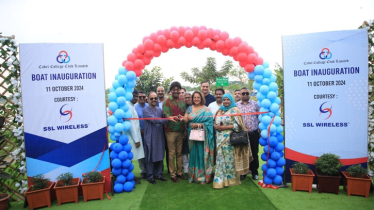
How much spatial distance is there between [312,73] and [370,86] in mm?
972

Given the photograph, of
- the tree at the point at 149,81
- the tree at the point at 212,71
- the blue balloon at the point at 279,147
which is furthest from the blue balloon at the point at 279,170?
the tree at the point at 212,71

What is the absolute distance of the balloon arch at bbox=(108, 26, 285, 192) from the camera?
4.21 metres

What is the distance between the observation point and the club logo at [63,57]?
161 inches

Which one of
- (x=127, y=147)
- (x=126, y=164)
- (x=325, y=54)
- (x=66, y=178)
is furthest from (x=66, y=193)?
(x=325, y=54)

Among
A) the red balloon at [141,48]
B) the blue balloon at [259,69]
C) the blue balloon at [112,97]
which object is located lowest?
the blue balloon at [112,97]

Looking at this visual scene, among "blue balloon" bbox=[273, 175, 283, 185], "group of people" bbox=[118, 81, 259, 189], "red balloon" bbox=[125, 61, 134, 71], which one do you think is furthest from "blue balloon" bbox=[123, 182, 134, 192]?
"blue balloon" bbox=[273, 175, 283, 185]

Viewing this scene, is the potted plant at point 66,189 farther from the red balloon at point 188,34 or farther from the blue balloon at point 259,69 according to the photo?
the blue balloon at point 259,69

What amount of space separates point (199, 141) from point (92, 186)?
196 centimetres

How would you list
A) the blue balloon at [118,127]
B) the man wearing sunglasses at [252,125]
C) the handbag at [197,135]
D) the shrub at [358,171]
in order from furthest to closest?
1. the man wearing sunglasses at [252,125]
2. the handbag at [197,135]
3. the blue balloon at [118,127]
4. the shrub at [358,171]

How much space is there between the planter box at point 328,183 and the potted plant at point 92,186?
3502 millimetres

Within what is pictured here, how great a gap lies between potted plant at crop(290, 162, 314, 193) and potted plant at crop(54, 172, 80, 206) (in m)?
3.54

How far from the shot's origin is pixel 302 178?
13.3ft

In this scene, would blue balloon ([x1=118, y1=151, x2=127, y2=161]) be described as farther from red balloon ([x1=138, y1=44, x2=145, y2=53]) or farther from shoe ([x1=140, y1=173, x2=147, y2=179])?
red balloon ([x1=138, y1=44, x2=145, y2=53])

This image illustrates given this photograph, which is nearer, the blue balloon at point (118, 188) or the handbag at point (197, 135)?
the blue balloon at point (118, 188)
